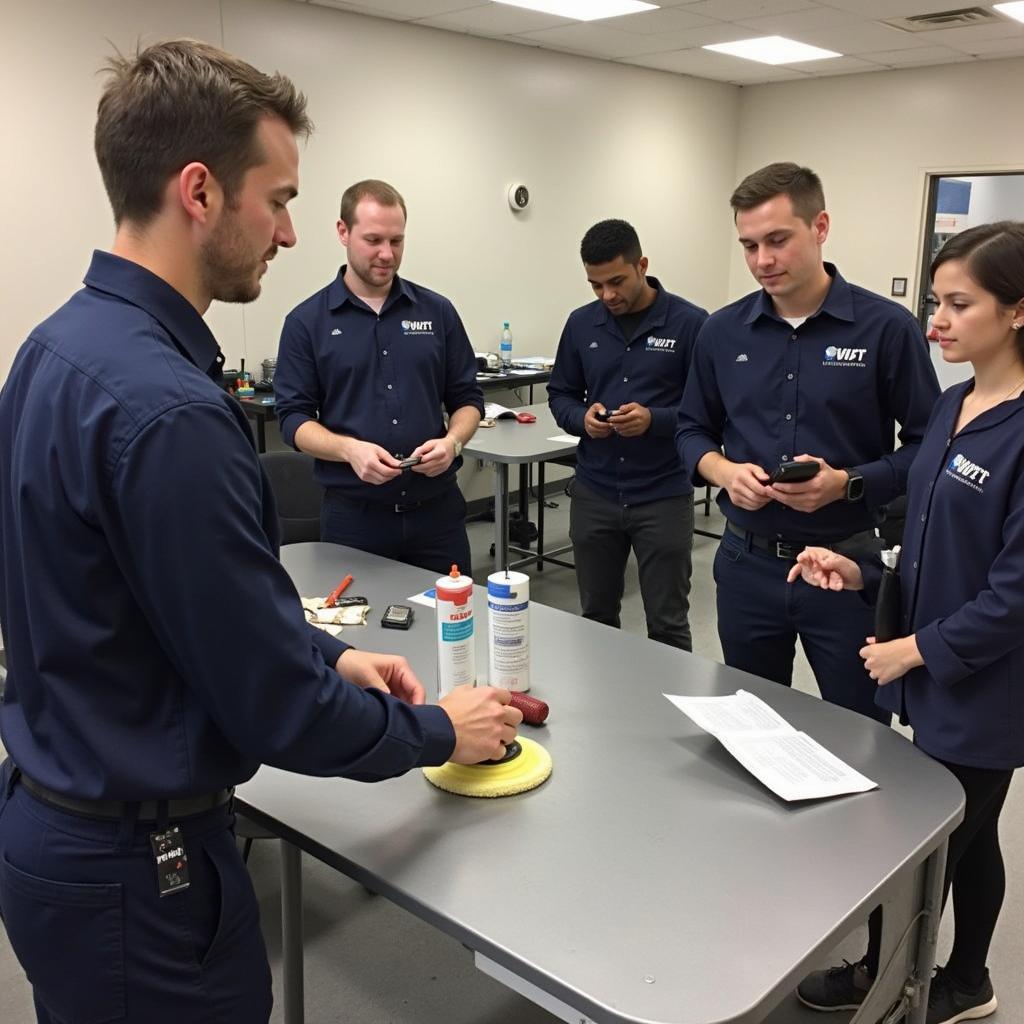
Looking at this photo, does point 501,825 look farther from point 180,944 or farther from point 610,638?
point 610,638

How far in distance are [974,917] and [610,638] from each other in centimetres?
87

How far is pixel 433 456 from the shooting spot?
8.05 feet

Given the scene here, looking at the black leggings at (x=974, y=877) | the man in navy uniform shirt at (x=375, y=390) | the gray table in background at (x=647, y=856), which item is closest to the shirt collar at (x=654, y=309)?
the man in navy uniform shirt at (x=375, y=390)

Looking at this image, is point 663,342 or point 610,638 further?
point 663,342

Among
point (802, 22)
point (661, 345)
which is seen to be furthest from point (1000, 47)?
point (661, 345)

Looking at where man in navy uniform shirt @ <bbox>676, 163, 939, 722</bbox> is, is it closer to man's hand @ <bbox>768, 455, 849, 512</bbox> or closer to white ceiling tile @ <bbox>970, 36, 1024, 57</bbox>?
man's hand @ <bbox>768, 455, 849, 512</bbox>

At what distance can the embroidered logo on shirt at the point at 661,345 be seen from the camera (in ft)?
9.70

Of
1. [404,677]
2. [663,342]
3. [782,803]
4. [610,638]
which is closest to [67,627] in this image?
[404,677]

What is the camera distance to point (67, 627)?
948 millimetres

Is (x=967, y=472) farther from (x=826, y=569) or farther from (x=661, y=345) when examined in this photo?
(x=661, y=345)

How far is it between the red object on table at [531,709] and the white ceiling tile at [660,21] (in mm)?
4528

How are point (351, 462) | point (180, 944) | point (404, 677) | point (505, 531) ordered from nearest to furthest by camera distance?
point (180, 944)
point (404, 677)
point (351, 462)
point (505, 531)

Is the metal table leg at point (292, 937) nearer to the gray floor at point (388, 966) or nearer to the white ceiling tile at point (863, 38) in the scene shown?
the gray floor at point (388, 966)

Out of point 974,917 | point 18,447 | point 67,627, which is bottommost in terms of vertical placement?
point 974,917
